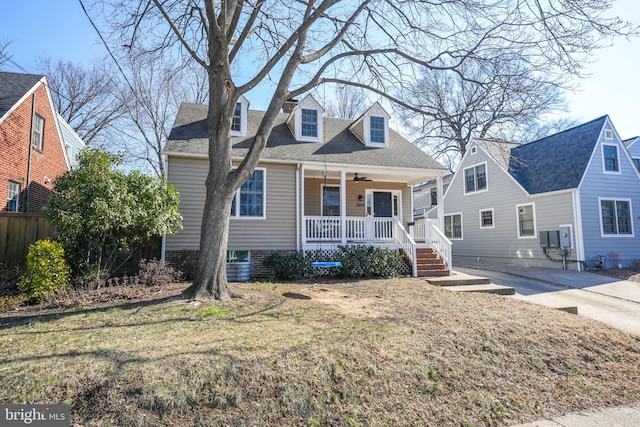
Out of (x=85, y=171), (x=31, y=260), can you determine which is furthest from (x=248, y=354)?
(x=85, y=171)

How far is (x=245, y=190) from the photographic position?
1102 cm

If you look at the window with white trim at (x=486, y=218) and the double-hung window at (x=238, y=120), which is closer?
the double-hung window at (x=238, y=120)

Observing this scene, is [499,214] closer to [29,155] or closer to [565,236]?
[565,236]

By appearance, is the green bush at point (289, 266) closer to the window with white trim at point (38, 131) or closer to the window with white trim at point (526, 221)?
the window with white trim at point (38, 131)

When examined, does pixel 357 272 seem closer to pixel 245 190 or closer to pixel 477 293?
pixel 477 293

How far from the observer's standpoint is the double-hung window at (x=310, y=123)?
41.4ft

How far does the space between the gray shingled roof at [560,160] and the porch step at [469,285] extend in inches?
249

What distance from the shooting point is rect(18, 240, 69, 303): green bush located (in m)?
6.34

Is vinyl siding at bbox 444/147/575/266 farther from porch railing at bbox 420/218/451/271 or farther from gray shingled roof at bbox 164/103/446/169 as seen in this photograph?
porch railing at bbox 420/218/451/271

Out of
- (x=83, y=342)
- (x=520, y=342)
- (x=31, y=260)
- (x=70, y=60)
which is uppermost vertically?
(x=70, y=60)

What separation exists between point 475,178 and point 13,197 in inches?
795

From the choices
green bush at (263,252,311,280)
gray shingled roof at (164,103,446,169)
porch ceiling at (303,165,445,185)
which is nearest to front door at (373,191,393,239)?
porch ceiling at (303,165,445,185)

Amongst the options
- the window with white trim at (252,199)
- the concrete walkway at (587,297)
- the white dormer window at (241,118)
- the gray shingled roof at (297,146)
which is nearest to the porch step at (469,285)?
the concrete walkway at (587,297)

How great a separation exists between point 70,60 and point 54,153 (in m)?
13.6
